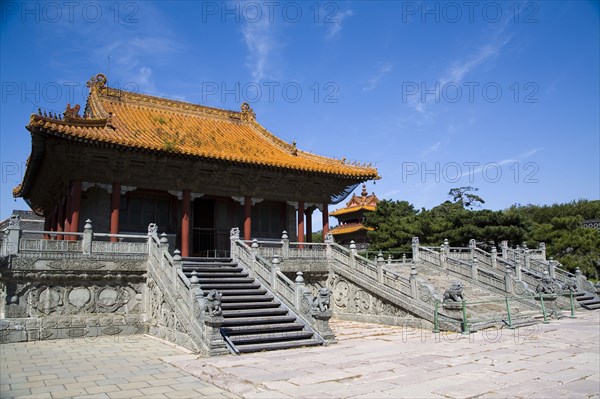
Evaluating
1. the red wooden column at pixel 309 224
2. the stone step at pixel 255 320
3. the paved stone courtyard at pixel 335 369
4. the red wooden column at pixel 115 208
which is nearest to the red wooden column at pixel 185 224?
the red wooden column at pixel 115 208

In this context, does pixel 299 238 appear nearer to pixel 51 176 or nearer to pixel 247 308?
pixel 247 308

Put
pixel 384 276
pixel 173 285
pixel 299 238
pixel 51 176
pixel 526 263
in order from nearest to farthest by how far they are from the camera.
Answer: pixel 173 285 → pixel 384 276 → pixel 51 176 → pixel 299 238 → pixel 526 263

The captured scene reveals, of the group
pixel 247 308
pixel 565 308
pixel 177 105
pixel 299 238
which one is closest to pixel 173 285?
pixel 247 308

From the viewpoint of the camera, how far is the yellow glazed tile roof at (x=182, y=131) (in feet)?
47.8

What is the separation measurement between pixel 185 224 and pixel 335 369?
32.8 feet

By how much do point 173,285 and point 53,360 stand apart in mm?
2969

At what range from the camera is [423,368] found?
7.27m

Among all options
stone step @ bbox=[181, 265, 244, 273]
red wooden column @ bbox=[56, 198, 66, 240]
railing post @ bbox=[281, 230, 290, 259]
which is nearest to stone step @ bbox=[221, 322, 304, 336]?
stone step @ bbox=[181, 265, 244, 273]

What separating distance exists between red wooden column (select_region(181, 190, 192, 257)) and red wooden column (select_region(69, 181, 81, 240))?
131 inches

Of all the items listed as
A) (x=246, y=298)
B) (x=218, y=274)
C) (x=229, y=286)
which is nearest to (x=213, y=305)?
(x=246, y=298)

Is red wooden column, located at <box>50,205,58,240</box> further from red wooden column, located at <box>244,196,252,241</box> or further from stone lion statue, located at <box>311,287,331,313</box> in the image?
stone lion statue, located at <box>311,287,331,313</box>

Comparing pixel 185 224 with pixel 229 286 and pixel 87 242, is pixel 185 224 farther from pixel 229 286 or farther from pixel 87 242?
pixel 229 286

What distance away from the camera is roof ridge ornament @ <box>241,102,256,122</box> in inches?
884

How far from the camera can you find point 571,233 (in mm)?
31172
